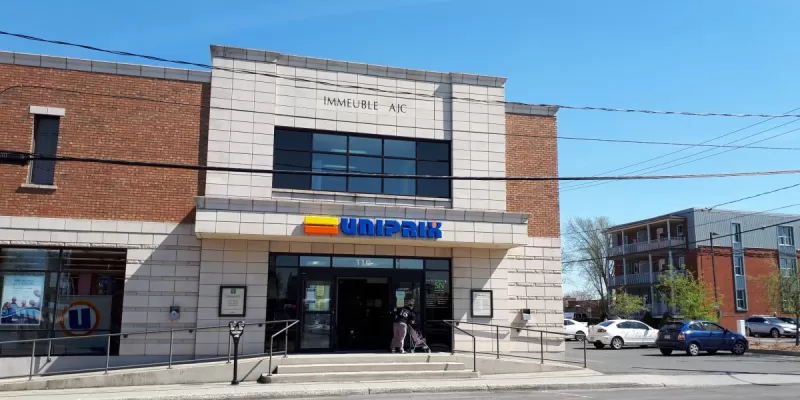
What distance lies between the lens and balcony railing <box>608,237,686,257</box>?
57.5 metres

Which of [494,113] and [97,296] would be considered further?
[494,113]

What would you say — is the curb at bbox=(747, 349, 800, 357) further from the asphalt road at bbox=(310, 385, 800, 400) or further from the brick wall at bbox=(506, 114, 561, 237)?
the asphalt road at bbox=(310, 385, 800, 400)

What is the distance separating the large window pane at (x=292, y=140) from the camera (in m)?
18.6

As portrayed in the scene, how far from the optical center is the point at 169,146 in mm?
17859

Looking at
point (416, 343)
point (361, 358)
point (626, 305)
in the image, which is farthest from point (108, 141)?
point (626, 305)

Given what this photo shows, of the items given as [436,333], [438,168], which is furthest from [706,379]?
[438,168]

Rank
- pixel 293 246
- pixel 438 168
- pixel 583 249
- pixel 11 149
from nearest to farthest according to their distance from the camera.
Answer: pixel 11 149, pixel 293 246, pixel 438 168, pixel 583 249

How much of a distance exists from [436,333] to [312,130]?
6893 millimetres

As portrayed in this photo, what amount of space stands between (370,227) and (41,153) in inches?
347

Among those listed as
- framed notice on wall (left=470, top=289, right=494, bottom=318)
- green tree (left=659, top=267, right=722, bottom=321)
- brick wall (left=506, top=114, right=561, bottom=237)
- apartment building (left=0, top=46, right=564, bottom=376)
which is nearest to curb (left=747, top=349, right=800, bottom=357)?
green tree (left=659, top=267, right=722, bottom=321)

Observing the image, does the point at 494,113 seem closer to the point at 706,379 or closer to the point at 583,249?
the point at 706,379

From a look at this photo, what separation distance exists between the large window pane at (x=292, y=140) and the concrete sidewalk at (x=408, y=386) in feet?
22.1

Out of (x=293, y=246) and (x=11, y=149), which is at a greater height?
(x=11, y=149)

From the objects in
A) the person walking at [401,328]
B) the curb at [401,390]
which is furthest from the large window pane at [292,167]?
the curb at [401,390]
